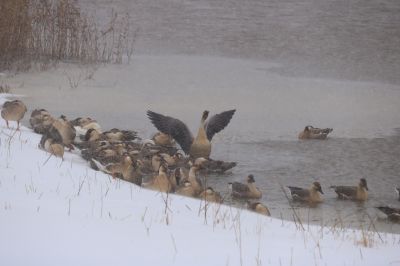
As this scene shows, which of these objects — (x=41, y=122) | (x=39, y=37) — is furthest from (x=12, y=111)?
(x=39, y=37)

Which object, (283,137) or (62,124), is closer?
(62,124)

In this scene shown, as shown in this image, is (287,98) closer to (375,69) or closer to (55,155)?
(375,69)

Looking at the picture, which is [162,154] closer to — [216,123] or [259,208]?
[216,123]

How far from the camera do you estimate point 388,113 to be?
1311 centimetres

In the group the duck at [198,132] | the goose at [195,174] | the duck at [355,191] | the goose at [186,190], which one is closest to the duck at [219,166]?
the goose at [195,174]

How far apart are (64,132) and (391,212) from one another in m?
4.26

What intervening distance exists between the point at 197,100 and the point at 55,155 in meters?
5.48

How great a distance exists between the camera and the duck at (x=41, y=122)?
9.98 meters

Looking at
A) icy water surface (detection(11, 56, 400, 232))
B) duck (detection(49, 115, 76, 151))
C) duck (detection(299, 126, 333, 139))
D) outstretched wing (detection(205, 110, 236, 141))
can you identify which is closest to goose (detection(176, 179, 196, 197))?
icy water surface (detection(11, 56, 400, 232))

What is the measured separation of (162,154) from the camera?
966 centimetres

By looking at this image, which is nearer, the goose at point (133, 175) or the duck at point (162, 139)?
the goose at point (133, 175)

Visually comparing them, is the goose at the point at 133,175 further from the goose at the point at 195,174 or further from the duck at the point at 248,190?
the duck at the point at 248,190

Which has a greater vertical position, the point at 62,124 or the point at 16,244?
the point at 16,244

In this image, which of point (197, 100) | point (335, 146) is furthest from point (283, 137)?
point (197, 100)
